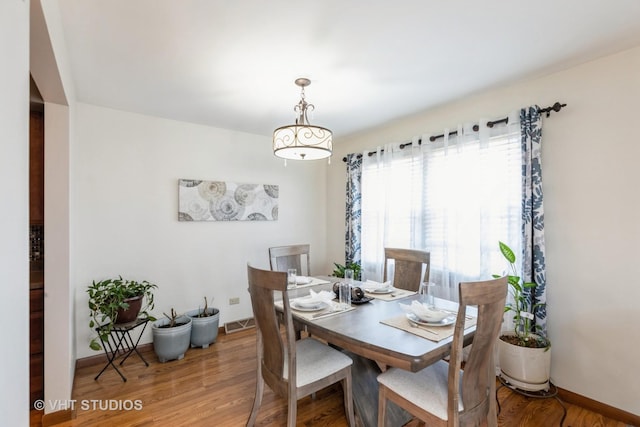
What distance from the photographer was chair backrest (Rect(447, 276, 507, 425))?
128 centimetres

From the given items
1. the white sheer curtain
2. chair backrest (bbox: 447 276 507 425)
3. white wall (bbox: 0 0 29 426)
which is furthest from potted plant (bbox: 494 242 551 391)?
white wall (bbox: 0 0 29 426)

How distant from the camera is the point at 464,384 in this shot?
1385 millimetres

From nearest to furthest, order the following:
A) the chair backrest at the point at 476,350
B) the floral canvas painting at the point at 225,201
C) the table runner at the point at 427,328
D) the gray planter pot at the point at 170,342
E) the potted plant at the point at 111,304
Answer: the chair backrest at the point at 476,350 → the table runner at the point at 427,328 → the potted plant at the point at 111,304 → the gray planter pot at the point at 170,342 → the floral canvas painting at the point at 225,201

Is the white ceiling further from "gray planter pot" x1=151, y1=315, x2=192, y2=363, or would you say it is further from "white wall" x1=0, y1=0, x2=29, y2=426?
"gray planter pot" x1=151, y1=315, x2=192, y2=363

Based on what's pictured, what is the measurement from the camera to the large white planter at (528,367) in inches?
83.6

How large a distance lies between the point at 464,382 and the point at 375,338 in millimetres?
439

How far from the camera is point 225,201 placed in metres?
3.53

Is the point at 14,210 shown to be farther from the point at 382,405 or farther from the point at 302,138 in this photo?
the point at 382,405

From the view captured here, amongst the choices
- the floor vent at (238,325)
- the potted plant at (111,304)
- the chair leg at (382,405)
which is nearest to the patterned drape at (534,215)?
the chair leg at (382,405)

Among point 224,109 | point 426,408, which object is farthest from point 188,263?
point 426,408

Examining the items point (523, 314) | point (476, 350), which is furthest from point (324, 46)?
point (523, 314)

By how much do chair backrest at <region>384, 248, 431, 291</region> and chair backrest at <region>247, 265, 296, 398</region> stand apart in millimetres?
1349

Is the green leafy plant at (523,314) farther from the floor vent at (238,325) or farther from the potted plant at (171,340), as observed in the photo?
the potted plant at (171,340)

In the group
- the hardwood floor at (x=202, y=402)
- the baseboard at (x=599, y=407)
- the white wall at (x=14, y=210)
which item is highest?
the white wall at (x=14, y=210)
